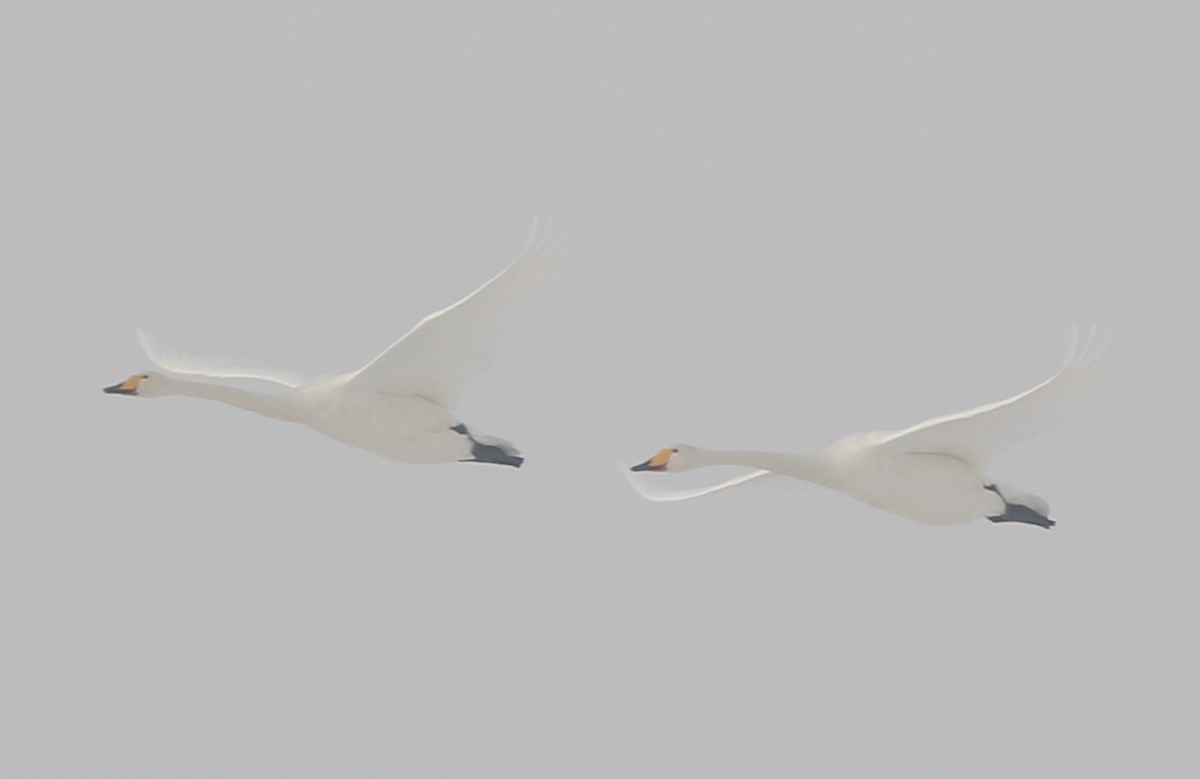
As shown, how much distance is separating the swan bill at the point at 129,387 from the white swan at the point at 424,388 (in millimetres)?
284

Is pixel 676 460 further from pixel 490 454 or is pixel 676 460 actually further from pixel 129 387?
pixel 129 387

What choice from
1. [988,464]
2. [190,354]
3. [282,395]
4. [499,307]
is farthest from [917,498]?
[190,354]

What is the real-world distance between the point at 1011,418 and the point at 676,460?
2985 millimetres

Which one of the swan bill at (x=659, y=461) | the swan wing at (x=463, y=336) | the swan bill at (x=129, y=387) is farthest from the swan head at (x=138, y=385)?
the swan bill at (x=659, y=461)

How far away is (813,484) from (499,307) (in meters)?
3.28

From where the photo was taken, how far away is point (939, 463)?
960 inches

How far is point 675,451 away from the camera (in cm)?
2522

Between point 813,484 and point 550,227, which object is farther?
point 813,484

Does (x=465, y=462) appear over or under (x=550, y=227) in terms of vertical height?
under

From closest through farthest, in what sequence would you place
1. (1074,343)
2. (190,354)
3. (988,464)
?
(1074,343) → (988,464) → (190,354)

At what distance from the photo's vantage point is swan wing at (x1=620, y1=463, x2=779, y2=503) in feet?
84.9

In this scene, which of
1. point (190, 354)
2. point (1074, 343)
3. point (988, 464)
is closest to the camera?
point (1074, 343)

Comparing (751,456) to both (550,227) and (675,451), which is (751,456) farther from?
(550,227)

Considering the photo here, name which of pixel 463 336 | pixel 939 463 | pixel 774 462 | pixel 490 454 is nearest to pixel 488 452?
pixel 490 454
